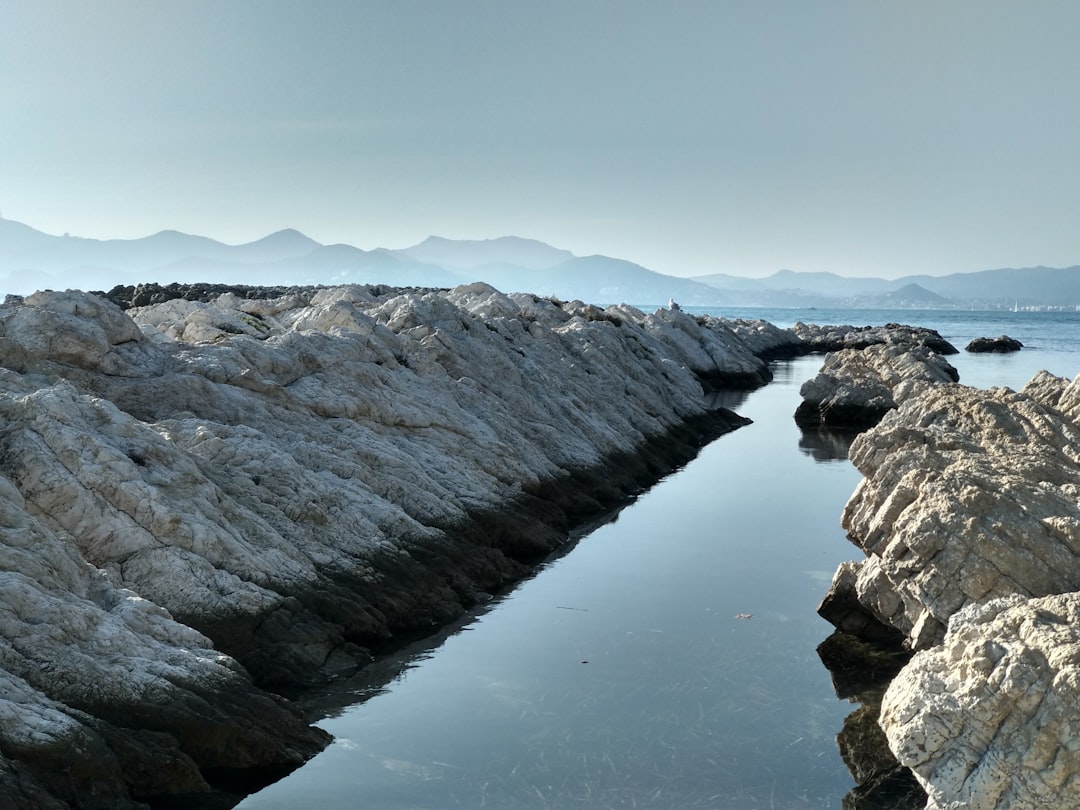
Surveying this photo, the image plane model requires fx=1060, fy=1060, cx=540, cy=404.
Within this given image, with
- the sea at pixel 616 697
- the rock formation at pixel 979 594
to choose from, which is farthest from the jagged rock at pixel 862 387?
the rock formation at pixel 979 594

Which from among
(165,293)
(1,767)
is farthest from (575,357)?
(165,293)

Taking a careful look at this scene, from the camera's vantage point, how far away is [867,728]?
15.5 metres

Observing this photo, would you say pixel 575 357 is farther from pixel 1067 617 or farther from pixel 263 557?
pixel 1067 617

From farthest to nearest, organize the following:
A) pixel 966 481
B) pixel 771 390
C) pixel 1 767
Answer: pixel 771 390 < pixel 966 481 < pixel 1 767

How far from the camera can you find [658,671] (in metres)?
17.8

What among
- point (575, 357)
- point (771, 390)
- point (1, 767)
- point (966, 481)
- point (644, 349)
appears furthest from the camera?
point (771, 390)

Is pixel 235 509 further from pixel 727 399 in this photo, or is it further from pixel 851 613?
pixel 727 399

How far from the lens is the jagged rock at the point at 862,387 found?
51.1 metres

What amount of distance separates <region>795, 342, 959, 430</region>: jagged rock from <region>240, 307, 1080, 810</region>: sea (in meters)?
24.7

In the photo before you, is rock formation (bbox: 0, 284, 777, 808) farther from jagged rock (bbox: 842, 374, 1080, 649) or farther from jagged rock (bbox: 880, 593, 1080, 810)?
jagged rock (bbox: 842, 374, 1080, 649)

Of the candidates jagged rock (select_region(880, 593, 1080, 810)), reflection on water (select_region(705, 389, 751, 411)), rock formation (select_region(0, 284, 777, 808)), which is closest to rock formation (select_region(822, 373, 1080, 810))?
jagged rock (select_region(880, 593, 1080, 810))

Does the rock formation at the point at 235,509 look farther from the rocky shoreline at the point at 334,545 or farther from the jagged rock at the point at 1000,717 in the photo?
the jagged rock at the point at 1000,717

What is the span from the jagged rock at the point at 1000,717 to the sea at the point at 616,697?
2495 millimetres

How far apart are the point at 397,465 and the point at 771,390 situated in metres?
50.2
